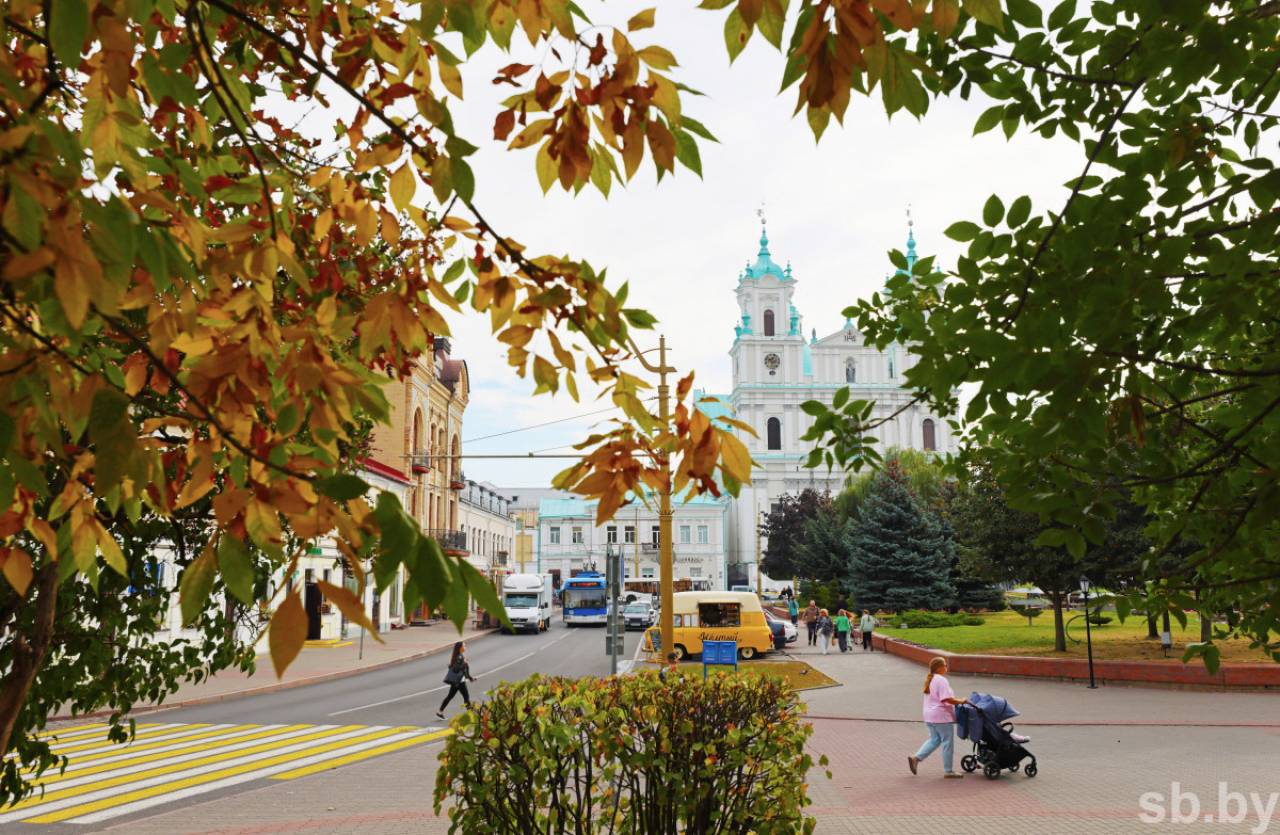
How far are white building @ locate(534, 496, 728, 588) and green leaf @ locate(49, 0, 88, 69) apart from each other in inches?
3549

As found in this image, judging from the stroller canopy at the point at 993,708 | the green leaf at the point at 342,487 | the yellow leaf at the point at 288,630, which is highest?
the green leaf at the point at 342,487

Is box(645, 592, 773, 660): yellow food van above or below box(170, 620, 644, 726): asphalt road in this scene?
above

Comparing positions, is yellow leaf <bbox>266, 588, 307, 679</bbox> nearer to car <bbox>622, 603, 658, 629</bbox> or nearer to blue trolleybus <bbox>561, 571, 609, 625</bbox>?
car <bbox>622, 603, 658, 629</bbox>

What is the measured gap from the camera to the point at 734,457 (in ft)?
7.66

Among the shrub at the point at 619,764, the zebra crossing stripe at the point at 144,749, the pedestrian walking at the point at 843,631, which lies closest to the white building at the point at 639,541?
the pedestrian walking at the point at 843,631

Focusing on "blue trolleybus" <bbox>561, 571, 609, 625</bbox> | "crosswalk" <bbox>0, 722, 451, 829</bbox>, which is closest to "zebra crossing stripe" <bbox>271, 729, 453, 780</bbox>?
"crosswalk" <bbox>0, 722, 451, 829</bbox>

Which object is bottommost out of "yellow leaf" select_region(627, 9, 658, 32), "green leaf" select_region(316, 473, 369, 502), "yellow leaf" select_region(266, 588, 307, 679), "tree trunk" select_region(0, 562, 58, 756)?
"tree trunk" select_region(0, 562, 58, 756)

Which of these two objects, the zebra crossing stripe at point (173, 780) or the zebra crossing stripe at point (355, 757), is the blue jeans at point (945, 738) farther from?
the zebra crossing stripe at point (173, 780)

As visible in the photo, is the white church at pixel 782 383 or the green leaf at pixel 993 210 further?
the white church at pixel 782 383

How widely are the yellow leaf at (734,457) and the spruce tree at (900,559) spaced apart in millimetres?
46487

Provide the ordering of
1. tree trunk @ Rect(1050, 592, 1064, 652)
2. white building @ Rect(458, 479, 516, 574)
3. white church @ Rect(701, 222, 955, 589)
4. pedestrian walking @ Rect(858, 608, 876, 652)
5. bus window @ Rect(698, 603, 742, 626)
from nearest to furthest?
1. tree trunk @ Rect(1050, 592, 1064, 652)
2. bus window @ Rect(698, 603, 742, 626)
3. pedestrian walking @ Rect(858, 608, 876, 652)
4. white building @ Rect(458, 479, 516, 574)
5. white church @ Rect(701, 222, 955, 589)

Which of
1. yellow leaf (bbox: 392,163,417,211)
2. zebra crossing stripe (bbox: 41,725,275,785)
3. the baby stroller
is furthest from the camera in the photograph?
zebra crossing stripe (bbox: 41,725,275,785)

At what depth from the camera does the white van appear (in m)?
45.7

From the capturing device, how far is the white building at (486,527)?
66250mm
